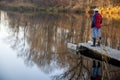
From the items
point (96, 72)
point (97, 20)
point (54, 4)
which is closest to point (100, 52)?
point (97, 20)

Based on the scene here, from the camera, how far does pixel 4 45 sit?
69.5 ft

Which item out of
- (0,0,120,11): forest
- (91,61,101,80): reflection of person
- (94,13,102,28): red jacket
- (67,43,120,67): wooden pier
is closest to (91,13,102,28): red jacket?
(94,13,102,28): red jacket

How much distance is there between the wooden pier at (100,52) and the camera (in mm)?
14976

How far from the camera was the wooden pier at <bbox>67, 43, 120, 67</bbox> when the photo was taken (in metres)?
15.0

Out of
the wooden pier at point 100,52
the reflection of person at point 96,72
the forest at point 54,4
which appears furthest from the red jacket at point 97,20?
the forest at point 54,4

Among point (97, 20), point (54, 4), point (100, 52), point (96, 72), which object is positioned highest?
point (54, 4)

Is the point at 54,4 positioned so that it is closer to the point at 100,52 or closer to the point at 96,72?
the point at 100,52

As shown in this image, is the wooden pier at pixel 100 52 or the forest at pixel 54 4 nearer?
the wooden pier at pixel 100 52

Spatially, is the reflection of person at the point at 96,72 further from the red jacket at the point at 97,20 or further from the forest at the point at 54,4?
the forest at the point at 54,4

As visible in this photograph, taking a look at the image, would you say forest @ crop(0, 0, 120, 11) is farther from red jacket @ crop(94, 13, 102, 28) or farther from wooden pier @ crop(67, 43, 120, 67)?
red jacket @ crop(94, 13, 102, 28)

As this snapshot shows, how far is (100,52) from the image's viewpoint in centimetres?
1573

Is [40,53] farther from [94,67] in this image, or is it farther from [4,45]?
[94,67]

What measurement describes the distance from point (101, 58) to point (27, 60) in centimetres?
368

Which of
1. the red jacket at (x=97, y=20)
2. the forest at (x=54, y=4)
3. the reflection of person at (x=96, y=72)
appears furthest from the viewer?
the forest at (x=54, y=4)
